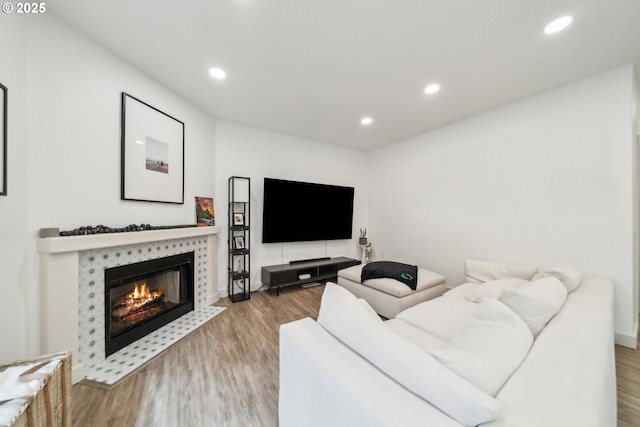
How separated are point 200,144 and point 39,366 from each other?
2.62 metres

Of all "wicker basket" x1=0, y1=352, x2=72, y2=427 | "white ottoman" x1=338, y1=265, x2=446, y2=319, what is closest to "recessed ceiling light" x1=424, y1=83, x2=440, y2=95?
"white ottoman" x1=338, y1=265, x2=446, y2=319

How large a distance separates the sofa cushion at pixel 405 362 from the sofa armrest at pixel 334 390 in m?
0.03

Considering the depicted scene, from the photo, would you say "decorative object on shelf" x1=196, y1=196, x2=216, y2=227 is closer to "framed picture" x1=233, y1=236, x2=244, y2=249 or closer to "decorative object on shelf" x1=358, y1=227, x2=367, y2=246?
"framed picture" x1=233, y1=236, x2=244, y2=249

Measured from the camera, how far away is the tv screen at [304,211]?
369cm

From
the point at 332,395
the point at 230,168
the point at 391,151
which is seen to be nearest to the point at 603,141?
the point at 391,151

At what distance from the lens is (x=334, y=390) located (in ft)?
2.74

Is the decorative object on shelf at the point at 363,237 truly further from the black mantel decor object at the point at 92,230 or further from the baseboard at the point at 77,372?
the baseboard at the point at 77,372

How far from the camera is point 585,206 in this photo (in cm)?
236

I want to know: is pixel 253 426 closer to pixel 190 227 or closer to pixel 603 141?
pixel 190 227

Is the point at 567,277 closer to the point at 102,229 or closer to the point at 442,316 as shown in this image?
the point at 442,316

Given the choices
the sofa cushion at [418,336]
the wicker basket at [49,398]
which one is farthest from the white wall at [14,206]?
the sofa cushion at [418,336]

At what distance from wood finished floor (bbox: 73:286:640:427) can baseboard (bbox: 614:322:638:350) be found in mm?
62

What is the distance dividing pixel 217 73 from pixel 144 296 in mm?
2506

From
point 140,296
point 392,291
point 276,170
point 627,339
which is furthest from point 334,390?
point 276,170
